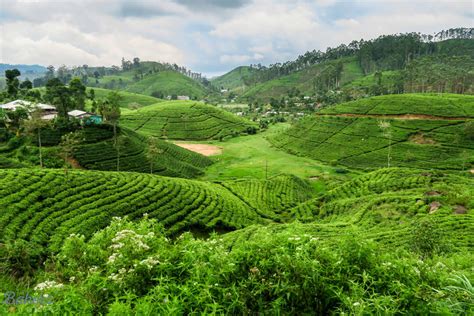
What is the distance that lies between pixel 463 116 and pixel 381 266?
96675mm

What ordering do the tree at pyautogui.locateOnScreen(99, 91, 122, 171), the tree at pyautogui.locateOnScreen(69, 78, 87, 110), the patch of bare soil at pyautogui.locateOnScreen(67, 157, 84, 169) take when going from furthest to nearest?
1. the tree at pyautogui.locateOnScreen(69, 78, 87, 110)
2. the tree at pyautogui.locateOnScreen(99, 91, 122, 171)
3. the patch of bare soil at pyautogui.locateOnScreen(67, 157, 84, 169)

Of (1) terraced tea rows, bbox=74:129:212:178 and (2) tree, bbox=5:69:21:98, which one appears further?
(2) tree, bbox=5:69:21:98

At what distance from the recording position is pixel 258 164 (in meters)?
80.4

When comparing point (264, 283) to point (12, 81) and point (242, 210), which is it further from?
point (12, 81)

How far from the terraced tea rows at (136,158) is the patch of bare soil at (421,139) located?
177ft

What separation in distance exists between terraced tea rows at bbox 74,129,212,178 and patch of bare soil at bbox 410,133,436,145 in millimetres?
53831

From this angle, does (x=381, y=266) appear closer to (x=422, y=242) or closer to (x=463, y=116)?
(x=422, y=242)

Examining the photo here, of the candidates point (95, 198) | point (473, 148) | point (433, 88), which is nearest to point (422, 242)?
point (95, 198)

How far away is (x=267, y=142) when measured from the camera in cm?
10662

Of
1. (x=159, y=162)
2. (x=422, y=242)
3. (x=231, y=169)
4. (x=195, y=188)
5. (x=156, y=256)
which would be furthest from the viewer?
(x=231, y=169)

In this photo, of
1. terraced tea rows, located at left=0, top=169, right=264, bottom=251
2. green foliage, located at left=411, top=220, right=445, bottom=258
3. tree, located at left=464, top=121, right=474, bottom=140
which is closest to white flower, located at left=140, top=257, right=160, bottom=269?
green foliage, located at left=411, top=220, right=445, bottom=258

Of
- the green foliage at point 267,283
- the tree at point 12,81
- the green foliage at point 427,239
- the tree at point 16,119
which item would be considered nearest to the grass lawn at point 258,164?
the tree at point 16,119

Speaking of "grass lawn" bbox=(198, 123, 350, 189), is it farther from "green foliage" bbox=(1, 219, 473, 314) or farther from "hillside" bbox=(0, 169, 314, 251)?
"green foliage" bbox=(1, 219, 473, 314)

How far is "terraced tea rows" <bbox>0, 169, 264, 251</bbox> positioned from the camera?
26875 mm
